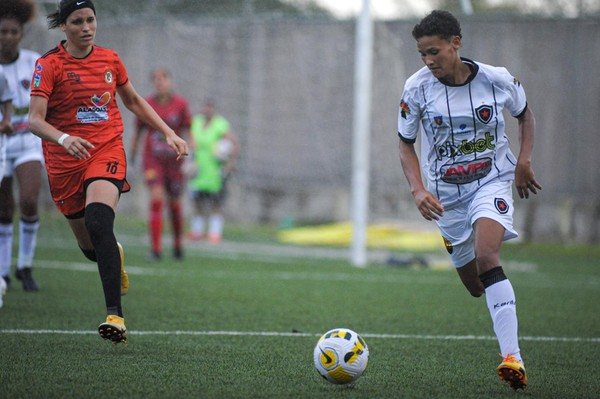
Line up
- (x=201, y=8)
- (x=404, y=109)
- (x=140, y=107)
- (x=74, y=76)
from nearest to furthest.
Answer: (x=404, y=109)
(x=74, y=76)
(x=140, y=107)
(x=201, y=8)

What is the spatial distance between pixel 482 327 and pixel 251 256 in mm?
6650

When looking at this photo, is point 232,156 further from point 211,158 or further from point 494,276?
point 494,276

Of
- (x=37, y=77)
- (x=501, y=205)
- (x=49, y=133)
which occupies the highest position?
(x=37, y=77)

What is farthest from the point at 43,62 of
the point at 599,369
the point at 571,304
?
the point at 571,304

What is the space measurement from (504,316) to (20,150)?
4911 mm

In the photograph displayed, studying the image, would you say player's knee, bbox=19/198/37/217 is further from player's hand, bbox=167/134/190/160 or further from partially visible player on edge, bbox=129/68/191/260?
partially visible player on edge, bbox=129/68/191/260

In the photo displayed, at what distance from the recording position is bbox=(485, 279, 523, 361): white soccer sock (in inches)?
191

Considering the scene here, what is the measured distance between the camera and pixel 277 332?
6.62 m

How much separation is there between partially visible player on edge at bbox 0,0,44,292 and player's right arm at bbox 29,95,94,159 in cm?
221

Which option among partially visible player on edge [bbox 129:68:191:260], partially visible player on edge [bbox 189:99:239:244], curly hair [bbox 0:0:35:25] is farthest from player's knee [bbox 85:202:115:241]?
partially visible player on edge [bbox 189:99:239:244]

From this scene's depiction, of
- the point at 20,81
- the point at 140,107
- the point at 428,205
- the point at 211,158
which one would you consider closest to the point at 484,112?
the point at 428,205

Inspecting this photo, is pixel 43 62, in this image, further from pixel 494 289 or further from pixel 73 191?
pixel 494 289

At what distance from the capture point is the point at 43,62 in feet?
18.7

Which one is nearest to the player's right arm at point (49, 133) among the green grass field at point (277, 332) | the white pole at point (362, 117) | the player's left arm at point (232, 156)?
the green grass field at point (277, 332)
